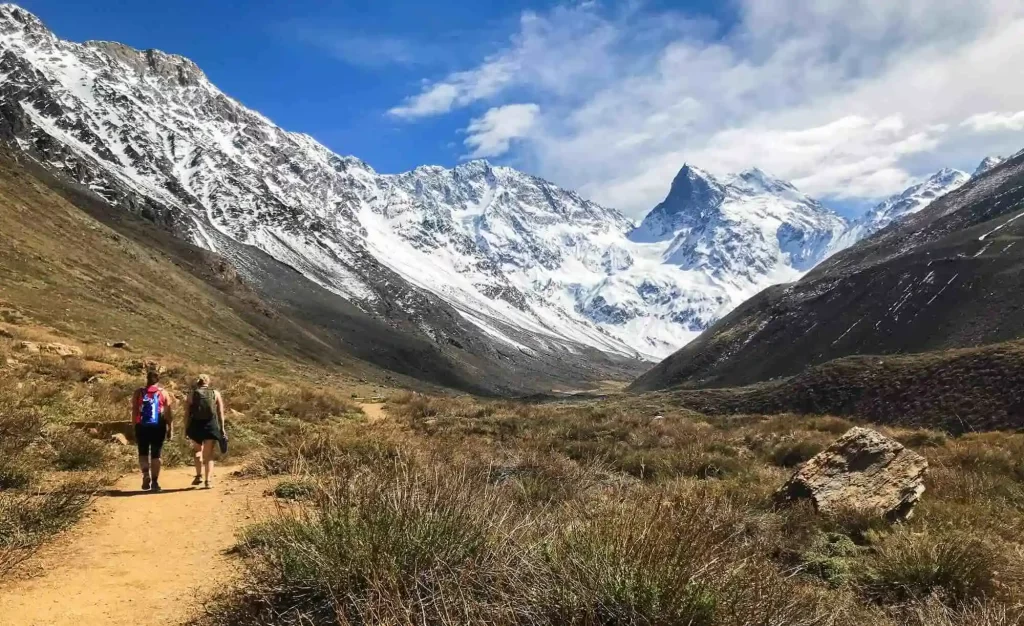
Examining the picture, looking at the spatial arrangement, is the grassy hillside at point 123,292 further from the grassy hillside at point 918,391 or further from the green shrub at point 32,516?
the grassy hillside at point 918,391

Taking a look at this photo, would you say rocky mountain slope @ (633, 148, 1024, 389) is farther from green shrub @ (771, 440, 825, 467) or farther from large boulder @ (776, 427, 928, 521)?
large boulder @ (776, 427, 928, 521)

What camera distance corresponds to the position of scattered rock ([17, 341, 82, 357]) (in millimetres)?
17466

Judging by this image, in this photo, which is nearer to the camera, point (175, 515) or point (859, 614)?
point (859, 614)

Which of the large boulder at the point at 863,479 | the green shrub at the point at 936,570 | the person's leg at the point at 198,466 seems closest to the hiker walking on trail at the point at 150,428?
the person's leg at the point at 198,466

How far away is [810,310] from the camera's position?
7912 centimetres

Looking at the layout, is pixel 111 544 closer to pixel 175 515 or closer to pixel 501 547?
pixel 175 515

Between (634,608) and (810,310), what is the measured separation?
84.8 m

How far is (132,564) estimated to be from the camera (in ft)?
20.9

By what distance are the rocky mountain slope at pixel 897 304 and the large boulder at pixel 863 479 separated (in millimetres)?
52504

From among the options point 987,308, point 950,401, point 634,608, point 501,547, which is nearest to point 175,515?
point 501,547

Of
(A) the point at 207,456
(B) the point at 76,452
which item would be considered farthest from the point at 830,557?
(B) the point at 76,452

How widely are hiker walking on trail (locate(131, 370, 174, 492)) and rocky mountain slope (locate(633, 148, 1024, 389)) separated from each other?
59.6 meters

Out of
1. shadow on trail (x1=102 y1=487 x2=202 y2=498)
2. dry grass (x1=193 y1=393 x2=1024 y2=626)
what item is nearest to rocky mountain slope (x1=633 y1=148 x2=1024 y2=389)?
dry grass (x1=193 y1=393 x2=1024 y2=626)

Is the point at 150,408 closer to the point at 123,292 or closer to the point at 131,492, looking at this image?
the point at 131,492
